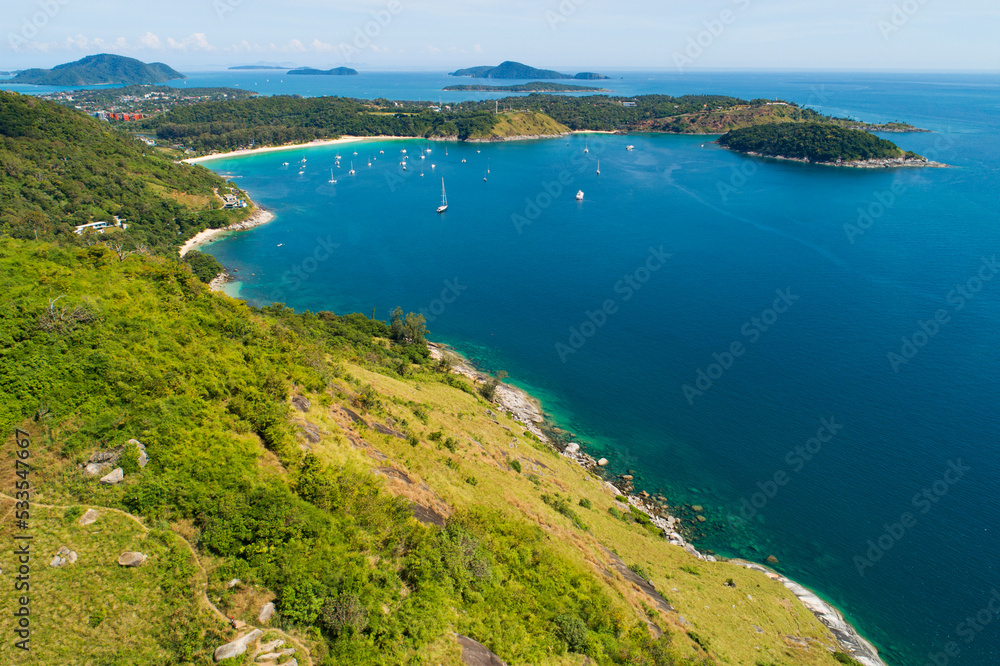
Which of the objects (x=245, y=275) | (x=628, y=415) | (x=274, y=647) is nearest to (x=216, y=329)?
(x=274, y=647)

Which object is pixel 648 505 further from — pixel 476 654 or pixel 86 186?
pixel 86 186

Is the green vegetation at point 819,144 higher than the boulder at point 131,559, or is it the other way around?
the green vegetation at point 819,144

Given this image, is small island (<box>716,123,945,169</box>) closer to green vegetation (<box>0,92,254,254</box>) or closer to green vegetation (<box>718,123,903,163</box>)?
green vegetation (<box>718,123,903,163</box>)

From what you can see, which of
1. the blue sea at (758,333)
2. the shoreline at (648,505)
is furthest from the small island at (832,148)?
the shoreline at (648,505)

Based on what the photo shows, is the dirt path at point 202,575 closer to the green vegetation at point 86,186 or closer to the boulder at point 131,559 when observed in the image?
the boulder at point 131,559

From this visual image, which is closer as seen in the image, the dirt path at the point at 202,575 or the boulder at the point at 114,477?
the dirt path at the point at 202,575

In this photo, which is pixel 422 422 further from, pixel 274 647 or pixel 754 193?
pixel 754 193
